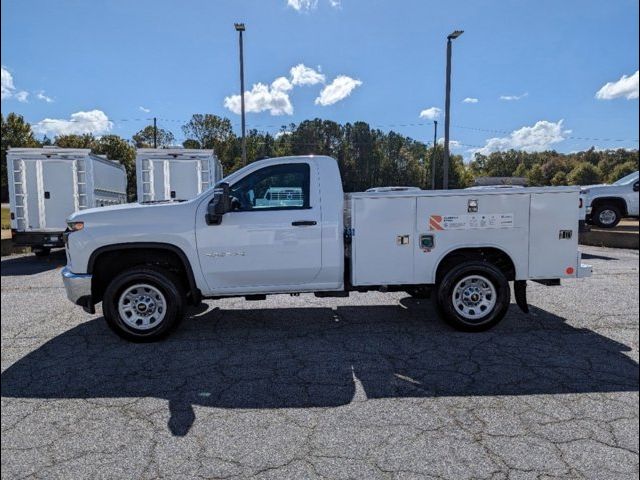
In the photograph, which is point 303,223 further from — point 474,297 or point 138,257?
point 474,297

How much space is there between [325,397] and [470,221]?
2786 millimetres

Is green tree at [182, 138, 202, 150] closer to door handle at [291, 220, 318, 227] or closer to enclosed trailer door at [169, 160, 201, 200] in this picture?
enclosed trailer door at [169, 160, 201, 200]

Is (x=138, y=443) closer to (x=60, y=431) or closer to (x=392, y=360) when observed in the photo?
(x=60, y=431)

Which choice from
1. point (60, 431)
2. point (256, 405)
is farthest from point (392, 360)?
point (60, 431)

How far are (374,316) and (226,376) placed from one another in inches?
99.3

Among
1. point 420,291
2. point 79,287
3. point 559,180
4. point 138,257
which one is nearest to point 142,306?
point 138,257

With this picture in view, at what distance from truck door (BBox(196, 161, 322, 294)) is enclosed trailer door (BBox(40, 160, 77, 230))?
8.60 meters

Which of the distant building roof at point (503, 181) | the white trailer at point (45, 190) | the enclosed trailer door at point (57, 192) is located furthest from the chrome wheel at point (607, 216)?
the enclosed trailer door at point (57, 192)

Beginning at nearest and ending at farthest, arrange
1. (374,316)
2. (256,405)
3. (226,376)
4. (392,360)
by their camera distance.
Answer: (256,405), (226,376), (392,360), (374,316)

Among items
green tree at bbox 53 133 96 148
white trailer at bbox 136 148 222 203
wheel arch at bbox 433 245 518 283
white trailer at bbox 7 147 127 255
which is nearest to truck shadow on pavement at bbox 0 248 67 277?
white trailer at bbox 7 147 127 255

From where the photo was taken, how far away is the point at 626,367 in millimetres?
3992

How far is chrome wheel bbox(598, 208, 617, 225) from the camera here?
12.0m

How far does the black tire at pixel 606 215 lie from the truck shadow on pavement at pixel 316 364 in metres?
8.21

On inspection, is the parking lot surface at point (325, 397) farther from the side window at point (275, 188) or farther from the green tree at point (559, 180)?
the green tree at point (559, 180)
